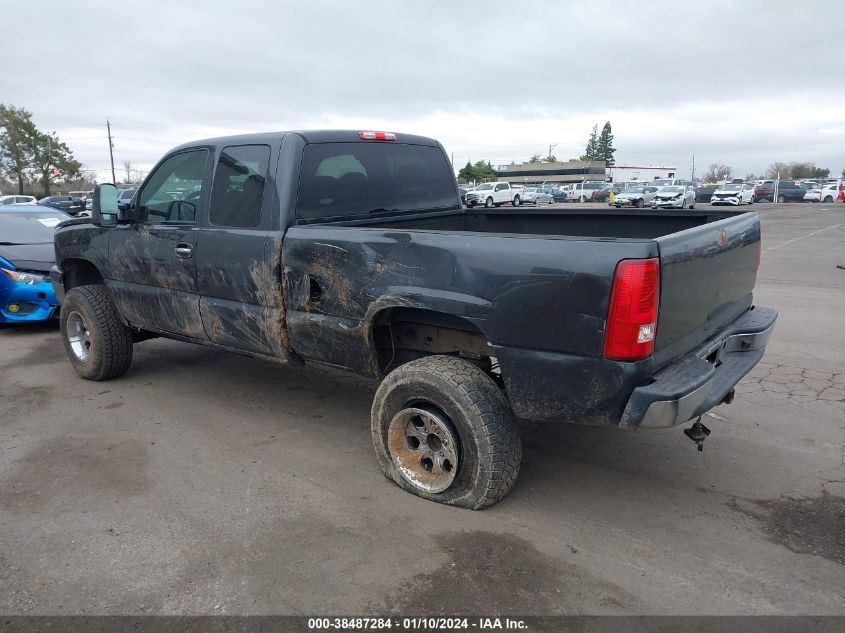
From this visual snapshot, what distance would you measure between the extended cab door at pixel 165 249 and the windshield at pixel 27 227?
3.92 metres

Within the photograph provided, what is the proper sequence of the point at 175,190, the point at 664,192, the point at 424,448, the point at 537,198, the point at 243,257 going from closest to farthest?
the point at 424,448, the point at 243,257, the point at 175,190, the point at 664,192, the point at 537,198

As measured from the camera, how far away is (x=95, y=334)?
526 centimetres

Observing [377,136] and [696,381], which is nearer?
[696,381]

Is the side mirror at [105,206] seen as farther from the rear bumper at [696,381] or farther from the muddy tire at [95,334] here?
the rear bumper at [696,381]

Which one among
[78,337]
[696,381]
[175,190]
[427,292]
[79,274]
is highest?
[175,190]

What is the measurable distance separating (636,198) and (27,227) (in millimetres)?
37323

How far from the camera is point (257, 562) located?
2.89 metres

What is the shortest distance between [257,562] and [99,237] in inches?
135

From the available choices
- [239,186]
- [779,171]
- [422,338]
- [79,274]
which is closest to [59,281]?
[79,274]

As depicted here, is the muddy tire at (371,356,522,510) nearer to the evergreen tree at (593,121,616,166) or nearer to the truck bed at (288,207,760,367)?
the truck bed at (288,207,760,367)

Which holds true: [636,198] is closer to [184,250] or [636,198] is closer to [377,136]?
[377,136]

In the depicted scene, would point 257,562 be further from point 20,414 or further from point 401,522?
point 20,414

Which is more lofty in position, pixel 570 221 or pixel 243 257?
pixel 570 221

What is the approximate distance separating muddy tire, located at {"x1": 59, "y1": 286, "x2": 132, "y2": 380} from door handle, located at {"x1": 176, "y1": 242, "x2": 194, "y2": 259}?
1288mm
